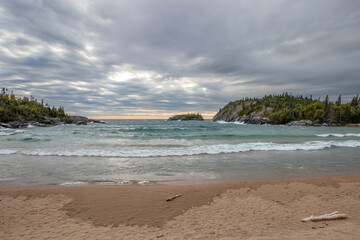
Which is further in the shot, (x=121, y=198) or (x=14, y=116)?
(x=14, y=116)

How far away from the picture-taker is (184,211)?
604 centimetres

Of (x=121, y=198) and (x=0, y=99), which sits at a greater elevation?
(x=0, y=99)

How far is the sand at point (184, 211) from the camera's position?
4.64 metres

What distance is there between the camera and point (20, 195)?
24.3 ft

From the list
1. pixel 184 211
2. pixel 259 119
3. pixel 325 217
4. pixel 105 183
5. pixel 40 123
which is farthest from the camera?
pixel 259 119

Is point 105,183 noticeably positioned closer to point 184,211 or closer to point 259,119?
point 184,211

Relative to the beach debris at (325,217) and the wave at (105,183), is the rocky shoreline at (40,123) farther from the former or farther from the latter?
the beach debris at (325,217)

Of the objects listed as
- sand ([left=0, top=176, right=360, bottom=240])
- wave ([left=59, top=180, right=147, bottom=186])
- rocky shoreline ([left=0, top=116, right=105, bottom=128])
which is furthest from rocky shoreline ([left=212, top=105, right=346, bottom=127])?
rocky shoreline ([left=0, top=116, right=105, bottom=128])

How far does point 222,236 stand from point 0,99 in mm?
129277

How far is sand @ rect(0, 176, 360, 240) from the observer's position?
464cm

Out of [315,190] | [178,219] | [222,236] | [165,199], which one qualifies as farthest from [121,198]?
[315,190]

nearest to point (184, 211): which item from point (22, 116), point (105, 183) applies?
point (105, 183)

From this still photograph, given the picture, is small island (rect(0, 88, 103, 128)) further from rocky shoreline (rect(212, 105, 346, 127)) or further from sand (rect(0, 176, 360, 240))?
rocky shoreline (rect(212, 105, 346, 127))

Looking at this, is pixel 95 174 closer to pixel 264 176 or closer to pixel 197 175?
pixel 197 175
